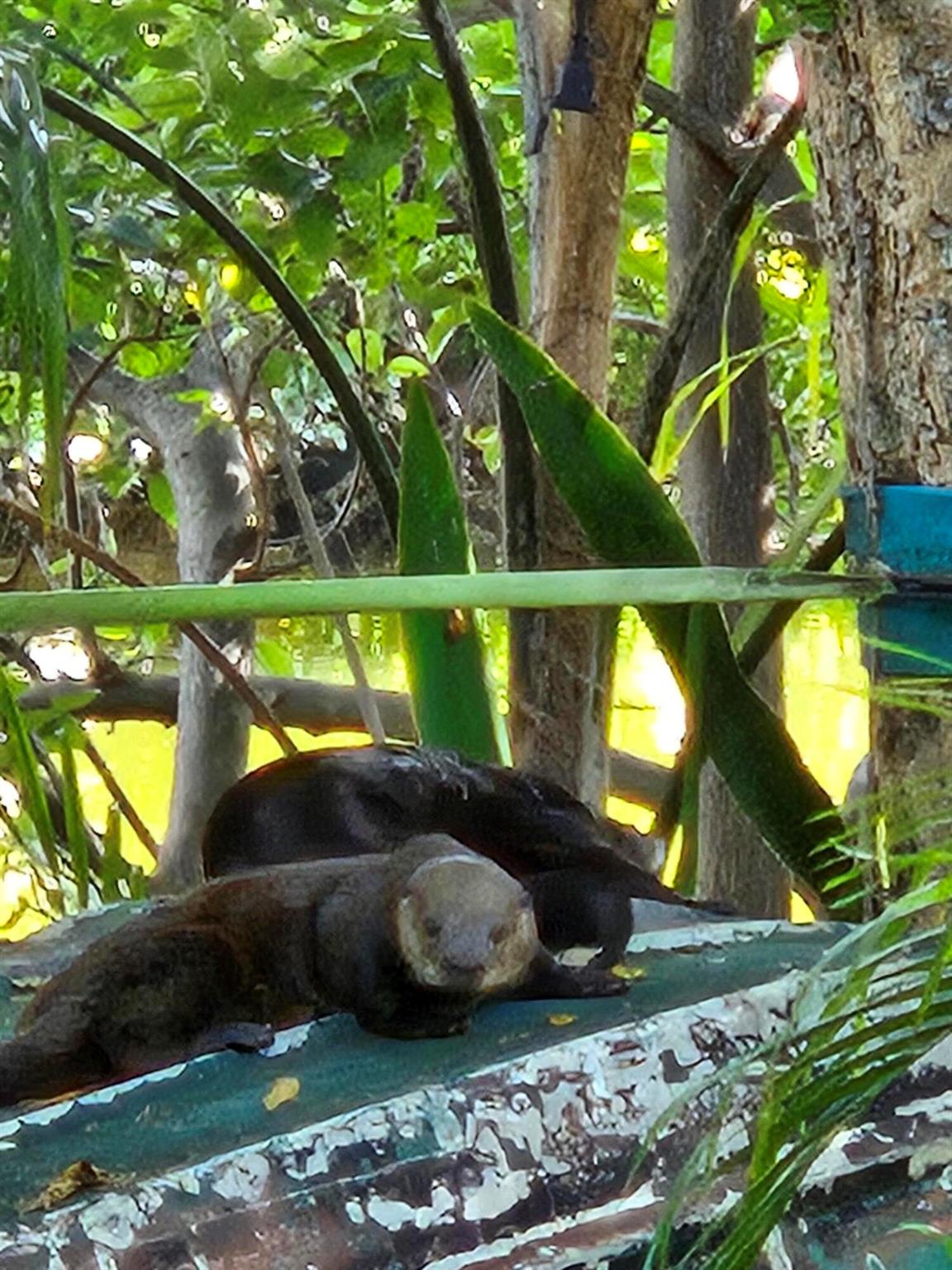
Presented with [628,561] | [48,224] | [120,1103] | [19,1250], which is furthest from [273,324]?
[19,1250]

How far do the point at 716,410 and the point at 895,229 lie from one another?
27.0 inches

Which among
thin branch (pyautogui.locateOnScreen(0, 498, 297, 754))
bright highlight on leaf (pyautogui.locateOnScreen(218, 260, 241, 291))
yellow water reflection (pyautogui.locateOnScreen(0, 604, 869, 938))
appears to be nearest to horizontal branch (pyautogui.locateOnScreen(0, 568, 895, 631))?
thin branch (pyautogui.locateOnScreen(0, 498, 297, 754))

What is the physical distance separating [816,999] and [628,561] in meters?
0.34

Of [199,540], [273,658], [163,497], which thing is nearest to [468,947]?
[199,540]

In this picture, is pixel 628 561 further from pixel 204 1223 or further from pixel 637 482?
pixel 204 1223

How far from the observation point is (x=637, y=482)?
2.74ft

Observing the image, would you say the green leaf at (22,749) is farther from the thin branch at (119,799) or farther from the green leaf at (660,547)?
the thin branch at (119,799)

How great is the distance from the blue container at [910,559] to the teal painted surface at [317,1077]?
0.42ft

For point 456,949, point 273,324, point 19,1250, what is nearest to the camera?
point 19,1250

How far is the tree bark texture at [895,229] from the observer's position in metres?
0.68

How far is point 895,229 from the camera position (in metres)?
0.69

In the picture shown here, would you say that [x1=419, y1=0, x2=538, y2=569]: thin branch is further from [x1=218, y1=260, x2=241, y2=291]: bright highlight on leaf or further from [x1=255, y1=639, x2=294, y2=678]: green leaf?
[x1=255, y1=639, x2=294, y2=678]: green leaf

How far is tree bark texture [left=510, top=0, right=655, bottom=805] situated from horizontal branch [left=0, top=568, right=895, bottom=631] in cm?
43

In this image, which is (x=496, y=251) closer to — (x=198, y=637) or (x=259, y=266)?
(x=259, y=266)
